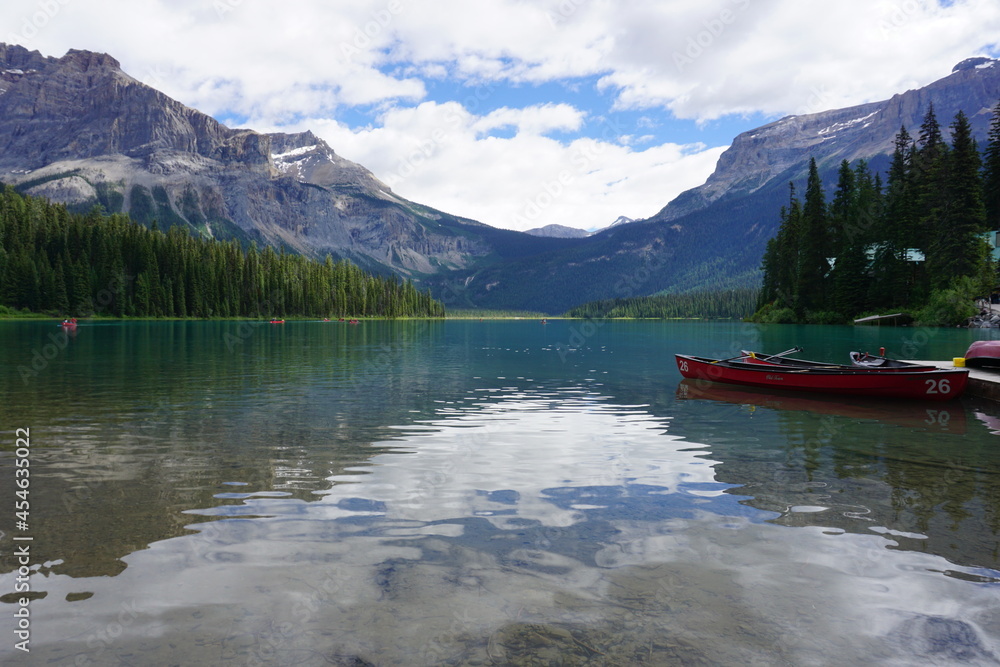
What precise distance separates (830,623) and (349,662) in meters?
6.20

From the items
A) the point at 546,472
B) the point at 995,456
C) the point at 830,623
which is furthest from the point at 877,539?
the point at 995,456

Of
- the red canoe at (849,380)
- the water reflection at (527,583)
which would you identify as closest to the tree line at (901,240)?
the red canoe at (849,380)

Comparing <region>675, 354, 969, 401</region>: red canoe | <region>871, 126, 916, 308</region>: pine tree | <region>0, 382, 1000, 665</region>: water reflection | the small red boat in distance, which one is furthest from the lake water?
<region>871, 126, 916, 308</region>: pine tree

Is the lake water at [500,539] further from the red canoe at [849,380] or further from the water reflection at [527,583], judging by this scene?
the red canoe at [849,380]

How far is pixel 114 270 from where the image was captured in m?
151

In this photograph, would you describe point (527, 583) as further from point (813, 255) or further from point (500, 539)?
point (813, 255)

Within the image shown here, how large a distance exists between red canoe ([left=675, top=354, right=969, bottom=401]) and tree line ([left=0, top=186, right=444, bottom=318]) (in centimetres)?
15834

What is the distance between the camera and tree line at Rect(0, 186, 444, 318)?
142 metres

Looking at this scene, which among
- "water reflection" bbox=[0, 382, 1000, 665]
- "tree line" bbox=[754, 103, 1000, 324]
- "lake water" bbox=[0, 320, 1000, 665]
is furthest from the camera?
"tree line" bbox=[754, 103, 1000, 324]

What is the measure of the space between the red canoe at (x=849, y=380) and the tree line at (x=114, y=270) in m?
158

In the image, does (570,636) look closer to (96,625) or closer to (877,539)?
(96,625)

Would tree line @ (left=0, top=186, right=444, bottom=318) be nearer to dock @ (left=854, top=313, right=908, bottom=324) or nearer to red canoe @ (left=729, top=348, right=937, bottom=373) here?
dock @ (left=854, top=313, right=908, bottom=324)

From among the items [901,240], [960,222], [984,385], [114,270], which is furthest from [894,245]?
[114,270]

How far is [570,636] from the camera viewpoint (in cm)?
705
